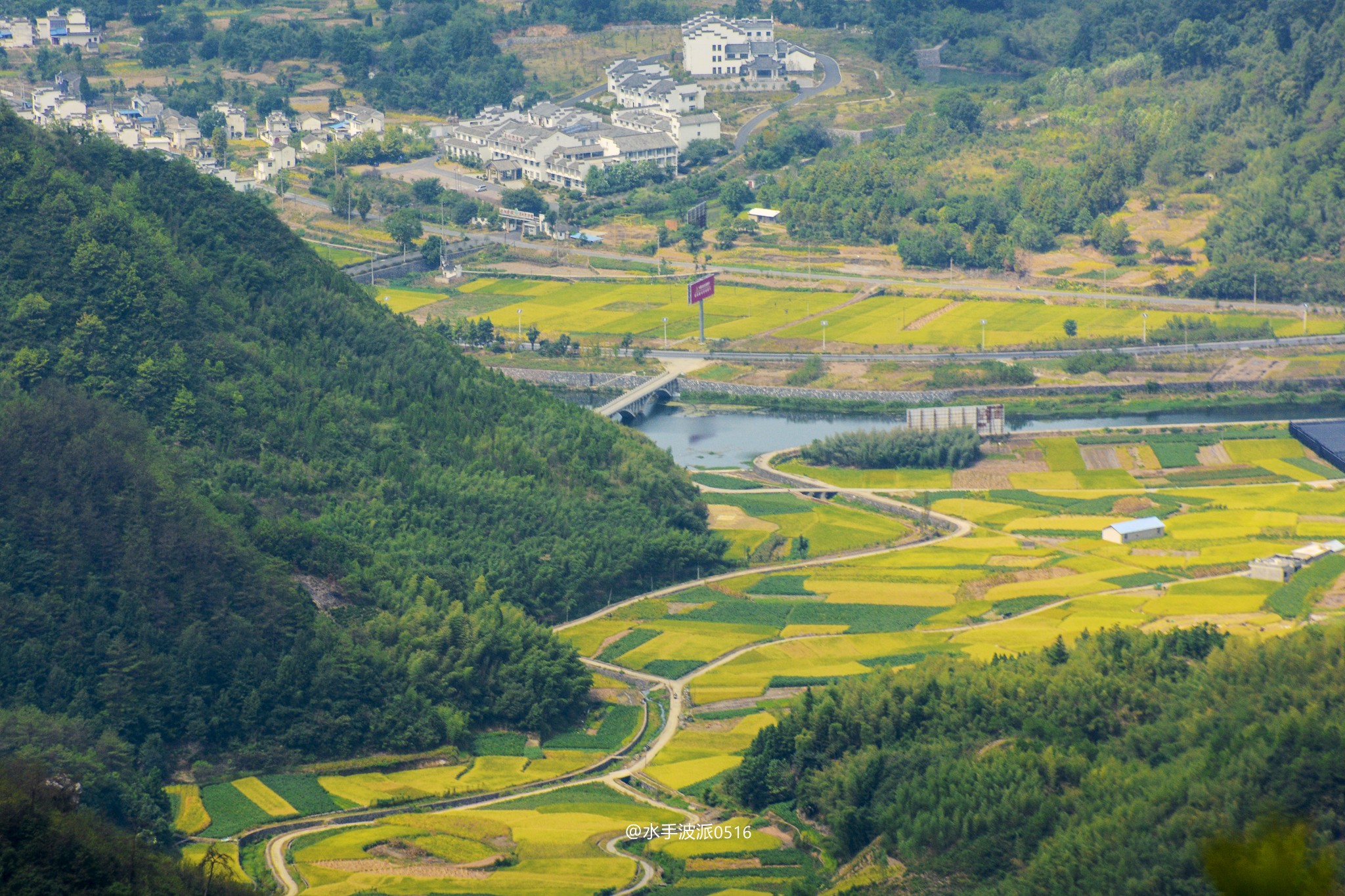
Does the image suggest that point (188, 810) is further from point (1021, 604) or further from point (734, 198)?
point (734, 198)

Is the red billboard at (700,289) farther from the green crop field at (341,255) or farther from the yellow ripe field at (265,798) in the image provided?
the yellow ripe field at (265,798)

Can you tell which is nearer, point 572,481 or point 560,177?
point 572,481

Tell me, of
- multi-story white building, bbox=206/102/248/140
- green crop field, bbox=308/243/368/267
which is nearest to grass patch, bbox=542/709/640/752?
green crop field, bbox=308/243/368/267

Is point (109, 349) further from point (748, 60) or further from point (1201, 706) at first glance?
point (748, 60)

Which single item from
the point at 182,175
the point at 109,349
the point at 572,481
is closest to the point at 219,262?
the point at 182,175

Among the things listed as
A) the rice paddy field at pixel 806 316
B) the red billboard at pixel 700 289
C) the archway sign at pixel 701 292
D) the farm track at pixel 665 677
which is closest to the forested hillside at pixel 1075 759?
the farm track at pixel 665 677
